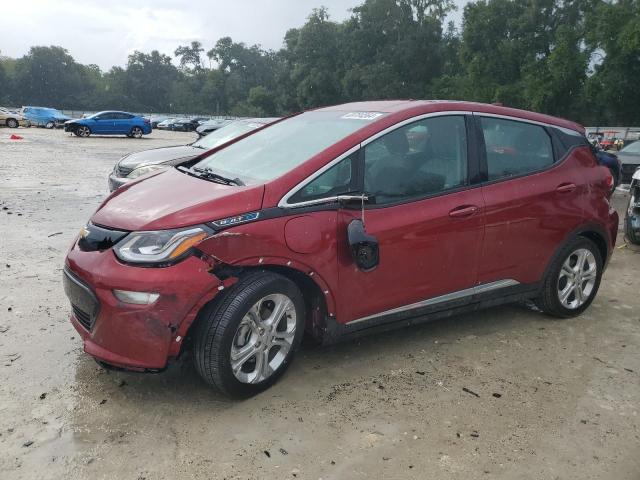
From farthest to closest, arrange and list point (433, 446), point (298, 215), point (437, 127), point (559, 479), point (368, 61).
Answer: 1. point (368, 61)
2. point (437, 127)
3. point (298, 215)
4. point (433, 446)
5. point (559, 479)

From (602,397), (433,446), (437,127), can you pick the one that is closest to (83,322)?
(433,446)

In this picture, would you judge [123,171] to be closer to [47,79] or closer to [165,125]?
[165,125]

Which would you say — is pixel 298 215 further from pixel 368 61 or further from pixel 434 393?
pixel 368 61

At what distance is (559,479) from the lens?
274 centimetres

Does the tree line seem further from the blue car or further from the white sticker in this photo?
the white sticker

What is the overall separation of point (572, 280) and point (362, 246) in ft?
7.39

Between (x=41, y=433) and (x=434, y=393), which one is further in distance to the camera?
(x=434, y=393)

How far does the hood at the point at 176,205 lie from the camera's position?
3.13 metres

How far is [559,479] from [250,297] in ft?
5.79

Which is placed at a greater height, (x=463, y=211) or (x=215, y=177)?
(x=215, y=177)

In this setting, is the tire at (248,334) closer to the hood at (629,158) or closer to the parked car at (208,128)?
the parked car at (208,128)

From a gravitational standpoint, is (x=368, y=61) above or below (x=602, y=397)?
above

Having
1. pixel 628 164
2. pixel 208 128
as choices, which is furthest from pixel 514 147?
pixel 208 128

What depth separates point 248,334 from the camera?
3270 mm
